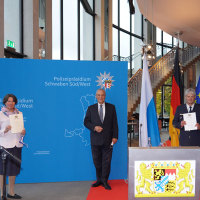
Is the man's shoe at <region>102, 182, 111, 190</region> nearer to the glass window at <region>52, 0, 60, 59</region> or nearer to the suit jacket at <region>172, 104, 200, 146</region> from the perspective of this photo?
the suit jacket at <region>172, 104, 200, 146</region>

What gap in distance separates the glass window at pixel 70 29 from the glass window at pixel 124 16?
4.71 meters

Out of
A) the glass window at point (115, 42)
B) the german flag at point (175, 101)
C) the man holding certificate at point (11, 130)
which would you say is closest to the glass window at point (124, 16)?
the glass window at point (115, 42)

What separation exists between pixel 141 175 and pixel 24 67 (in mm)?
2701

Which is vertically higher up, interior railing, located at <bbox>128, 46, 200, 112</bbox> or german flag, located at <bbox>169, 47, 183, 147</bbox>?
interior railing, located at <bbox>128, 46, 200, 112</bbox>

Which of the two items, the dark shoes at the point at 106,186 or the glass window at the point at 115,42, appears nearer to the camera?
the dark shoes at the point at 106,186

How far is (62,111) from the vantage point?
160 inches

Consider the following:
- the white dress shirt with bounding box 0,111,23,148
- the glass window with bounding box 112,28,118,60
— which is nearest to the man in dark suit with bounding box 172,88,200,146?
the white dress shirt with bounding box 0,111,23,148

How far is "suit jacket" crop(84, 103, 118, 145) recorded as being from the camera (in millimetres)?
3670

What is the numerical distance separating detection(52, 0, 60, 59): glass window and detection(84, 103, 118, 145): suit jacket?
3.49 meters

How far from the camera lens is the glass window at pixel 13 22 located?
16.4ft

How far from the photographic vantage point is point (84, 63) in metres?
4.04

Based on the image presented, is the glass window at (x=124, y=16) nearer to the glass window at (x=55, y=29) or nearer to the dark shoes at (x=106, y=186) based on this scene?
the glass window at (x=55, y=29)

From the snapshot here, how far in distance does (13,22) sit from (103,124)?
11.2ft

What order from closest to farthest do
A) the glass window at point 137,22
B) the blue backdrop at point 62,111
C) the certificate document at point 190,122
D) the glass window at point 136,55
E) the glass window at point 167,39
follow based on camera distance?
the certificate document at point 190,122 < the blue backdrop at point 62,111 < the glass window at point 136,55 < the glass window at point 137,22 < the glass window at point 167,39
